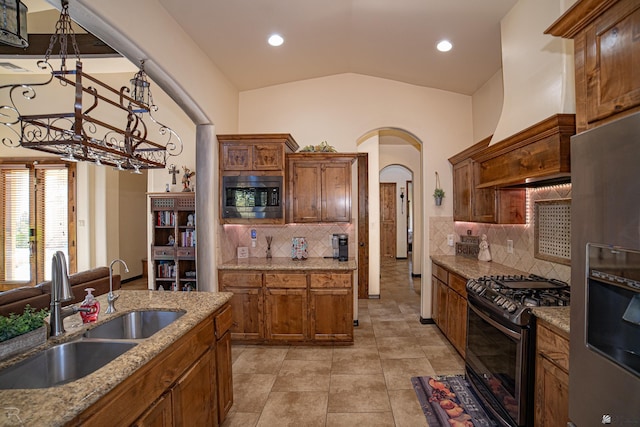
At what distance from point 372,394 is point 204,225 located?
8.29 feet

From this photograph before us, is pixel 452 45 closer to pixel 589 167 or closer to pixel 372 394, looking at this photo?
pixel 589 167

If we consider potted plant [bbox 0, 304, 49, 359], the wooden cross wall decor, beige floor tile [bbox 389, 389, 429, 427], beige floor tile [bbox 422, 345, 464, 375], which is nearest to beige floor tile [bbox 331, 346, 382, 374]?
beige floor tile [bbox 389, 389, 429, 427]

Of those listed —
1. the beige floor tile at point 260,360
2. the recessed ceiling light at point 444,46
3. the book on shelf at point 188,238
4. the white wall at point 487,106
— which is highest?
the recessed ceiling light at point 444,46

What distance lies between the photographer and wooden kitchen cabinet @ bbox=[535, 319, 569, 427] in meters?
1.70

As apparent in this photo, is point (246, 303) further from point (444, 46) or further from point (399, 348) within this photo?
point (444, 46)

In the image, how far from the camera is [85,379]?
1.18 meters

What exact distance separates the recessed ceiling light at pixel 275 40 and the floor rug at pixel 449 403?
372 centimetres

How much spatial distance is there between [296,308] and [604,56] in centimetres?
331

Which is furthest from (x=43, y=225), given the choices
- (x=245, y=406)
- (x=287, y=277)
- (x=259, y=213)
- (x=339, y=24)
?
(x=339, y=24)

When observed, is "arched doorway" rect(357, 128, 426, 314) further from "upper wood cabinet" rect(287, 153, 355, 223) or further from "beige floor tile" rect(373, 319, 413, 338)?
"upper wood cabinet" rect(287, 153, 355, 223)

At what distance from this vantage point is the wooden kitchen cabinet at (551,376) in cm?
170

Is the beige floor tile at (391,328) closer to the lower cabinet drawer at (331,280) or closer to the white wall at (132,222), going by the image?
the lower cabinet drawer at (331,280)

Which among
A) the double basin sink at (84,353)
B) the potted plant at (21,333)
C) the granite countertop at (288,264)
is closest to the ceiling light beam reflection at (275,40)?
the granite countertop at (288,264)

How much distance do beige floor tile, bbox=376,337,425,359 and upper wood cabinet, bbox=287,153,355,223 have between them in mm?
1600
